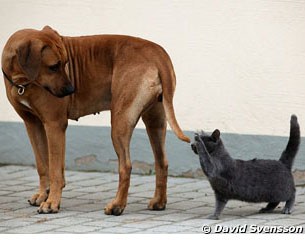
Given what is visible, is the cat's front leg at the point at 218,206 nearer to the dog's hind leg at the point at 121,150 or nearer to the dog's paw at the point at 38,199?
the dog's hind leg at the point at 121,150

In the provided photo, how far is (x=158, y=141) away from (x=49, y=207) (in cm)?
107

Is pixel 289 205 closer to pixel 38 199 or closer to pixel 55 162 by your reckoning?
pixel 55 162

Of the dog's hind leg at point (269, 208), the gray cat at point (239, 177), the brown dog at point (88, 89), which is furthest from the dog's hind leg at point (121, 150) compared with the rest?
the dog's hind leg at point (269, 208)

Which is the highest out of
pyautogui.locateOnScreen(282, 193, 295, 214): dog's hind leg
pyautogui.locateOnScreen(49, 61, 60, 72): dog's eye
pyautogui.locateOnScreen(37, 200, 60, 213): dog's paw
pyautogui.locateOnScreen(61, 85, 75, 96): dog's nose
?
pyautogui.locateOnScreen(49, 61, 60, 72): dog's eye

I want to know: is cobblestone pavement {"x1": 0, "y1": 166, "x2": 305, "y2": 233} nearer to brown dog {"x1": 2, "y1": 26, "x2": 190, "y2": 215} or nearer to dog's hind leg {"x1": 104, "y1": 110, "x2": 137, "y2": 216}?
dog's hind leg {"x1": 104, "y1": 110, "x2": 137, "y2": 216}

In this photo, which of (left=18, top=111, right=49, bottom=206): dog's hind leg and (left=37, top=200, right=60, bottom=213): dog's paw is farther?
(left=18, top=111, right=49, bottom=206): dog's hind leg

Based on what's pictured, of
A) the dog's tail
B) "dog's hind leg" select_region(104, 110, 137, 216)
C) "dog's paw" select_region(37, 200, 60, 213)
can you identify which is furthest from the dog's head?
"dog's paw" select_region(37, 200, 60, 213)

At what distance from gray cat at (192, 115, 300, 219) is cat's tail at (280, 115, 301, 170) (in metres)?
0.10

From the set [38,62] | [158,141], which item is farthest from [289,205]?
[38,62]

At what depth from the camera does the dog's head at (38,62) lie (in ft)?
25.3

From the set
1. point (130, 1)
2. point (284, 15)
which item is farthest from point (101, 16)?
point (284, 15)

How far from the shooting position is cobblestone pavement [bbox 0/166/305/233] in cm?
737

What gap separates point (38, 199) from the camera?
8.35 m

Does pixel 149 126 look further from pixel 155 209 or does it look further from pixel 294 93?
pixel 294 93
